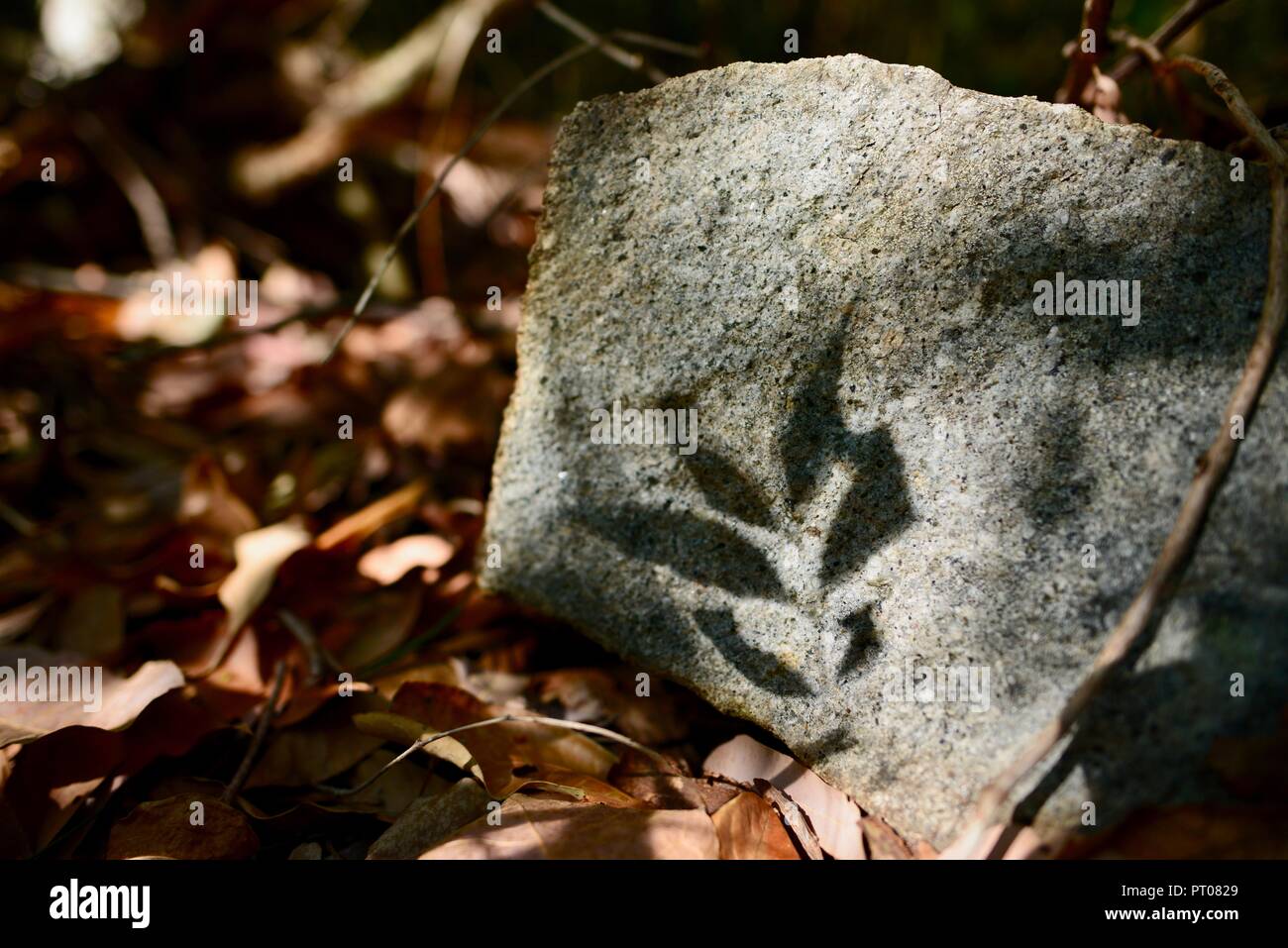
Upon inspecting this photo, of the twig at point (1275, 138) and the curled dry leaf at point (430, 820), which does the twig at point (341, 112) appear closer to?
the twig at point (1275, 138)

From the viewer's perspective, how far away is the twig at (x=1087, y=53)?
1707 millimetres

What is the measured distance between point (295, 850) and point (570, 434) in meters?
0.75

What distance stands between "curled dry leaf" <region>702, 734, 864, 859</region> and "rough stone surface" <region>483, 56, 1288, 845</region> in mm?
34

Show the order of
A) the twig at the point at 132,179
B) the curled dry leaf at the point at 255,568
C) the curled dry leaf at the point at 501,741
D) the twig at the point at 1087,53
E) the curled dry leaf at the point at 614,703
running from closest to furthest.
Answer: the curled dry leaf at the point at 501,741 → the curled dry leaf at the point at 614,703 → the twig at the point at 1087,53 → the curled dry leaf at the point at 255,568 → the twig at the point at 132,179

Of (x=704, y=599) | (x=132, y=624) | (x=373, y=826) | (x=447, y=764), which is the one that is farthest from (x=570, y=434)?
(x=132, y=624)

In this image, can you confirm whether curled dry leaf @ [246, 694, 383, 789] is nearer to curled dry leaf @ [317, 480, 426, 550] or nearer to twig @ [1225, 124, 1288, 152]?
curled dry leaf @ [317, 480, 426, 550]

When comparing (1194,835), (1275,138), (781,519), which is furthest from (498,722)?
(1275,138)

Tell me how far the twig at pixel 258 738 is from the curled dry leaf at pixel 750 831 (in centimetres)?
76

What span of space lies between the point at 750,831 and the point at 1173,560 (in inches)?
25.7

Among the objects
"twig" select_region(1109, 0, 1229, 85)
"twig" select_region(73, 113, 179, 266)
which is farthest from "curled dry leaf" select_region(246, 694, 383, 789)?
"twig" select_region(73, 113, 179, 266)

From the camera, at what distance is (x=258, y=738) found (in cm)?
159

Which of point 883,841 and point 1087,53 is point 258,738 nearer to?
point 883,841

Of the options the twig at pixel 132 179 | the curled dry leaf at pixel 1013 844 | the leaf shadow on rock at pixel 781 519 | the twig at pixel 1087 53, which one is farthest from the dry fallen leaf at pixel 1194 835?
the twig at pixel 132 179

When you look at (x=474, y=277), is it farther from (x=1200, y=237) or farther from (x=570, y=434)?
(x=1200, y=237)
